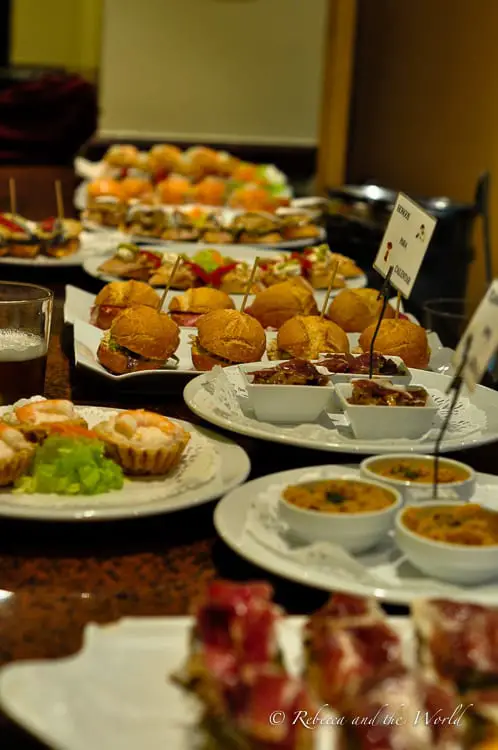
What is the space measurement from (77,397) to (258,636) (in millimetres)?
1426

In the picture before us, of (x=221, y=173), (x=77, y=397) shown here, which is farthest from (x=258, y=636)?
(x=221, y=173)

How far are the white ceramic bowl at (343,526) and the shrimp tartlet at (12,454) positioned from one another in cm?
44

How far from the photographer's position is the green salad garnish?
172 centimetres

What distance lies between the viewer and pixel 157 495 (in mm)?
1742

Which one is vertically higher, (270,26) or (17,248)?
(270,26)

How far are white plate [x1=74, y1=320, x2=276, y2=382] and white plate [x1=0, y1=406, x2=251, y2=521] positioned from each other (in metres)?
0.46

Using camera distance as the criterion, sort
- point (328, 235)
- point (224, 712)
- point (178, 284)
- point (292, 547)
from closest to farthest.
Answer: point (224, 712)
point (292, 547)
point (178, 284)
point (328, 235)

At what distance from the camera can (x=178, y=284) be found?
342cm

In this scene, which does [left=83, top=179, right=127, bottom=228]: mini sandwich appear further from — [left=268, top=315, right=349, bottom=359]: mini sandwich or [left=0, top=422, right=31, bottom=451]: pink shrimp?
[left=0, top=422, right=31, bottom=451]: pink shrimp

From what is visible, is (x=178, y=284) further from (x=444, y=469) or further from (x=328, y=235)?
(x=444, y=469)

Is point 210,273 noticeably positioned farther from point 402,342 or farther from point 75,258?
point 402,342

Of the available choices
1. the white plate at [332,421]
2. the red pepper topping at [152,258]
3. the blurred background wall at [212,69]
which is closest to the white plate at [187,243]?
the red pepper topping at [152,258]

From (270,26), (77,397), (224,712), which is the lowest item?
(77,397)

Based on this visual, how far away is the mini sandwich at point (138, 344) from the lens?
2.49m
